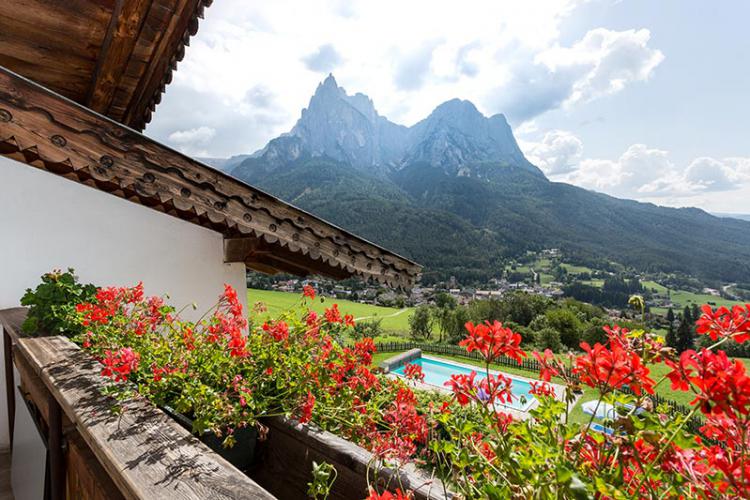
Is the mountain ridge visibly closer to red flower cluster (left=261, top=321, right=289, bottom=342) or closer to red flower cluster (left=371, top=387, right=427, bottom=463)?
red flower cluster (left=261, top=321, right=289, bottom=342)

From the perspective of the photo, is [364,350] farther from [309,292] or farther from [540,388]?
[540,388]

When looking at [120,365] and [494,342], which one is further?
[120,365]

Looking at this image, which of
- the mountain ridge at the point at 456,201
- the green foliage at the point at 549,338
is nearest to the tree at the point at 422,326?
the green foliage at the point at 549,338

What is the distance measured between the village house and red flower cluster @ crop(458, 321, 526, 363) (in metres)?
0.53

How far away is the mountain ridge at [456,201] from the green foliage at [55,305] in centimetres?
6272

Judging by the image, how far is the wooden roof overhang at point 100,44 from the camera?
210 centimetres

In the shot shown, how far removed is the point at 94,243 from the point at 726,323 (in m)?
3.15

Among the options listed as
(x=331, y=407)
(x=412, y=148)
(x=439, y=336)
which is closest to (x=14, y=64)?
(x=331, y=407)

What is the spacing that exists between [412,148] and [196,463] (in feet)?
491

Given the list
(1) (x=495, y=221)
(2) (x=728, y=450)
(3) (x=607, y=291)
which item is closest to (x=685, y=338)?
(2) (x=728, y=450)

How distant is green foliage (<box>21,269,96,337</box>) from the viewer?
5.55 feet

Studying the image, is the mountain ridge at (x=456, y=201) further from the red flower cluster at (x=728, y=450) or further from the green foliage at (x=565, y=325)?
the red flower cluster at (x=728, y=450)

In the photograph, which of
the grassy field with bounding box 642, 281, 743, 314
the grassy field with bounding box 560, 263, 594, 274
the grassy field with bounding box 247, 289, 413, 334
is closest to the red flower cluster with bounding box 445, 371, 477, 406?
the grassy field with bounding box 247, 289, 413, 334

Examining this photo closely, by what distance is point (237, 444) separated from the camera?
1.07m
